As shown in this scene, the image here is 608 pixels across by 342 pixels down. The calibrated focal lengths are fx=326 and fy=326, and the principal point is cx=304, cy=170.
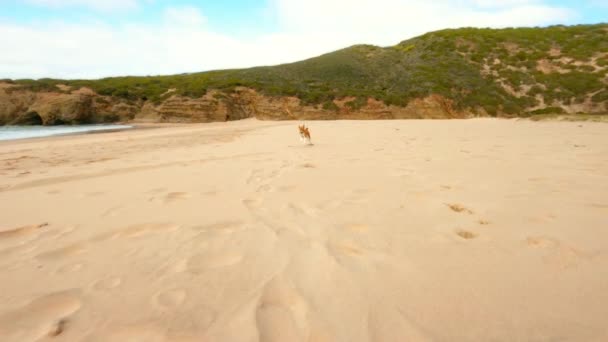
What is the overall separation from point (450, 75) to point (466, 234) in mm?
26718

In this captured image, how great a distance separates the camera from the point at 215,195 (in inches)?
118

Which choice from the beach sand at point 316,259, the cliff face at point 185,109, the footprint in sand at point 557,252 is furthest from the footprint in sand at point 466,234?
the cliff face at point 185,109

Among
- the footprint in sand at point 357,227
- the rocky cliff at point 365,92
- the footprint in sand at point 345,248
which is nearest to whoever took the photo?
the footprint in sand at point 345,248

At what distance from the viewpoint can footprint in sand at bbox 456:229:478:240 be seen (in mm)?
1877

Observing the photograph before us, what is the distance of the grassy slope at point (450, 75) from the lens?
22109 mm

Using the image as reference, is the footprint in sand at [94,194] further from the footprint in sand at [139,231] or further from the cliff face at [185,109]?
the cliff face at [185,109]

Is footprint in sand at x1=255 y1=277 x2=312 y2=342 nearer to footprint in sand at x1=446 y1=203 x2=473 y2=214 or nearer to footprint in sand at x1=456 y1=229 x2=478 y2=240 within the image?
footprint in sand at x1=456 y1=229 x2=478 y2=240

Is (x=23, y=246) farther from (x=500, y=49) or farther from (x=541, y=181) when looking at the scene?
(x=500, y=49)

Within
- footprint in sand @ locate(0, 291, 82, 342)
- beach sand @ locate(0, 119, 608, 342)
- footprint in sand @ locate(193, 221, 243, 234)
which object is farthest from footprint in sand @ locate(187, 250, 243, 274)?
footprint in sand @ locate(0, 291, 82, 342)

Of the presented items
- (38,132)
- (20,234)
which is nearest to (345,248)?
(20,234)

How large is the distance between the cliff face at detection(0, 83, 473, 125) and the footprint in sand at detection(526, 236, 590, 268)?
19.7 m

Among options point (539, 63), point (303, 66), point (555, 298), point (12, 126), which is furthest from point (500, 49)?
point (12, 126)

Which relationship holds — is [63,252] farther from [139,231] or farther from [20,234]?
[20,234]

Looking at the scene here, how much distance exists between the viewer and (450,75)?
25266 mm
